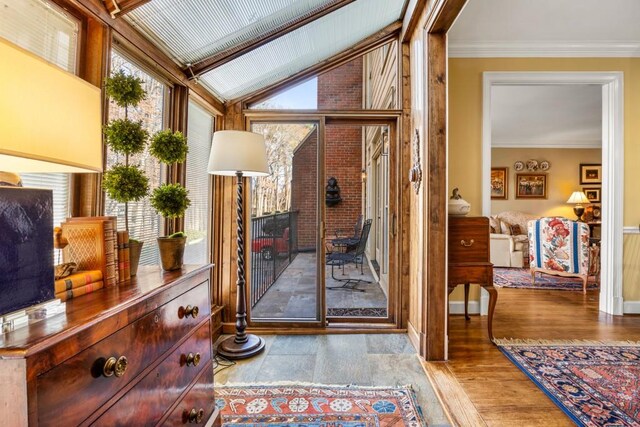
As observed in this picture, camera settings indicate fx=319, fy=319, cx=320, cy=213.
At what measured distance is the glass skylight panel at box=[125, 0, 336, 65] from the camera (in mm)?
1723

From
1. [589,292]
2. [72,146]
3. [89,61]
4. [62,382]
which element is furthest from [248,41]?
[589,292]

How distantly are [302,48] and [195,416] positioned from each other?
2.73 metres

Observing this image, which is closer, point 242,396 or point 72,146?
point 72,146

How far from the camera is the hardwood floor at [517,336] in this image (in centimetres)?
185

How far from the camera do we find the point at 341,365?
7.84ft

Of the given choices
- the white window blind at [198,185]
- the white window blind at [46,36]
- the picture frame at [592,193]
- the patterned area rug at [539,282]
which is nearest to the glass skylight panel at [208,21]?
the white window blind at [46,36]

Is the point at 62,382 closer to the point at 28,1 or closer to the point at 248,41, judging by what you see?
the point at 28,1

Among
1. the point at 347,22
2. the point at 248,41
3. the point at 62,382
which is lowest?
the point at 62,382

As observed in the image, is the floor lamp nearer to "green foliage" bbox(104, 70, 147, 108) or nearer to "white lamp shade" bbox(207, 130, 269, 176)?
"white lamp shade" bbox(207, 130, 269, 176)

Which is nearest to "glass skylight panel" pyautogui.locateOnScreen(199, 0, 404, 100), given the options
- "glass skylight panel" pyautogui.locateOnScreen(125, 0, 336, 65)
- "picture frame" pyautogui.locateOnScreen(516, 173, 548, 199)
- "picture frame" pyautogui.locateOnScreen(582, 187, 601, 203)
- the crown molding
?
"glass skylight panel" pyautogui.locateOnScreen(125, 0, 336, 65)

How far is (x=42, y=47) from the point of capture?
128 cm

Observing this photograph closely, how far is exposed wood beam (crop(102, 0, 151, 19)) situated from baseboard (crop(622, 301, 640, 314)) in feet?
16.6

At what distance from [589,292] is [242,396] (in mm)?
4772

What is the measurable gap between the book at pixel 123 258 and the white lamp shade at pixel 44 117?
0.43 meters
